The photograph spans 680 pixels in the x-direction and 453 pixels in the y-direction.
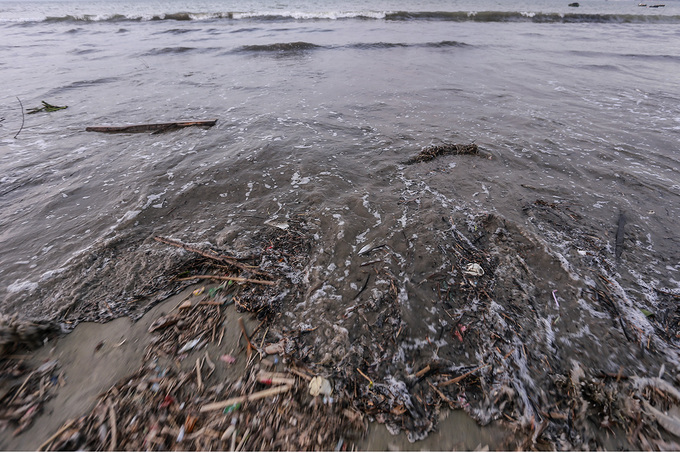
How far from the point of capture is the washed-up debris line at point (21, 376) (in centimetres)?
178

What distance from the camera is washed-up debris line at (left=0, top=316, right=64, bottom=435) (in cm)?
178

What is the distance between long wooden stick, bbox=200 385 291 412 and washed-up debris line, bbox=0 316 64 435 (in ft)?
3.87

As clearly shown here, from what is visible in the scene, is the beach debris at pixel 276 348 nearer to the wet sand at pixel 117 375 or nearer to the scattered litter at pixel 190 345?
the wet sand at pixel 117 375

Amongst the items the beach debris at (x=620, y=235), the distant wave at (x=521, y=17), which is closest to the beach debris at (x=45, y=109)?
the beach debris at (x=620, y=235)

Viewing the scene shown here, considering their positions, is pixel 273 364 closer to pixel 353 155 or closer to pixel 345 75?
pixel 353 155

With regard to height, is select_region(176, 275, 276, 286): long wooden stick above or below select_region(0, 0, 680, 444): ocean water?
below

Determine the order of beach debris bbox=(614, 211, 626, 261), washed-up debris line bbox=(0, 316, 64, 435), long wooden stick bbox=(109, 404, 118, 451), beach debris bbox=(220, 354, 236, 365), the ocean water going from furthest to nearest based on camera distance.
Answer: beach debris bbox=(614, 211, 626, 261) → the ocean water → beach debris bbox=(220, 354, 236, 365) → washed-up debris line bbox=(0, 316, 64, 435) → long wooden stick bbox=(109, 404, 118, 451)

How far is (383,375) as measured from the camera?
199 cm

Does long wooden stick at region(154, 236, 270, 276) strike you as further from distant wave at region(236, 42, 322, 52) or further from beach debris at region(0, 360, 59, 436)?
distant wave at region(236, 42, 322, 52)

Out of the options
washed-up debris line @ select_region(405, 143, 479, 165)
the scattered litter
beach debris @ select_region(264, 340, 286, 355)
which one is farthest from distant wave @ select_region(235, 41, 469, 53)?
beach debris @ select_region(264, 340, 286, 355)

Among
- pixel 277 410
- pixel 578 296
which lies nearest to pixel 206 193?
A: pixel 277 410

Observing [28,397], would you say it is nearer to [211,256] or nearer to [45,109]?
[211,256]

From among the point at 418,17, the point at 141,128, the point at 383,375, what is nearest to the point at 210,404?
the point at 383,375

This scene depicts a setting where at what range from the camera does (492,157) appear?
4.56 m
